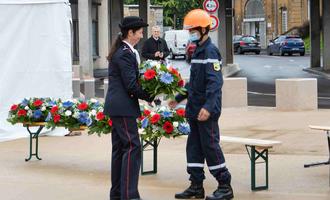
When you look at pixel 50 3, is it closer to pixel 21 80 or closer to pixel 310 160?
pixel 21 80

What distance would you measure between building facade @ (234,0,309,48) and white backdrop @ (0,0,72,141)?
65523mm

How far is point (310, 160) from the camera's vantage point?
36.3 feet

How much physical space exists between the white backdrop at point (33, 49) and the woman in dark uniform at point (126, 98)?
19.9ft

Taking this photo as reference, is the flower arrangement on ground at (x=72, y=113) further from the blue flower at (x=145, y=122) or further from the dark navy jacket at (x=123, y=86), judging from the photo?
the dark navy jacket at (x=123, y=86)

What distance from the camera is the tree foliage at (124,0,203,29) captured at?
7894cm

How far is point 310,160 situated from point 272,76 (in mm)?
24963

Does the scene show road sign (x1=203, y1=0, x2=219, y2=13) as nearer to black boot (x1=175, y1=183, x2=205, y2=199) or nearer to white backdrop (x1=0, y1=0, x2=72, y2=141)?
white backdrop (x1=0, y1=0, x2=72, y2=141)

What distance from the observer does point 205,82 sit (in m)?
8.27

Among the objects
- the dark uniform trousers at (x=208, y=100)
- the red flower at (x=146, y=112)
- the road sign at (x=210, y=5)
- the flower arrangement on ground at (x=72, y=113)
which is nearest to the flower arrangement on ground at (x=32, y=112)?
the flower arrangement on ground at (x=72, y=113)

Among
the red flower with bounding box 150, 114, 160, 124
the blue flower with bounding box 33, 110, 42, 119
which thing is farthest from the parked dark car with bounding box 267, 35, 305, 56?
the red flower with bounding box 150, 114, 160, 124

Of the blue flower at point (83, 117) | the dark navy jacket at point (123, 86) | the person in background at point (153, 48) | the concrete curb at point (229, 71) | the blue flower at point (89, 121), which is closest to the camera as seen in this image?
the dark navy jacket at point (123, 86)

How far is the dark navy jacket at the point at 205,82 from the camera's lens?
8.14 m

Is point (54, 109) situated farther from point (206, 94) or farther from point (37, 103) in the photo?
point (206, 94)

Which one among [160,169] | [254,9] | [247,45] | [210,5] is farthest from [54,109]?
[254,9]
